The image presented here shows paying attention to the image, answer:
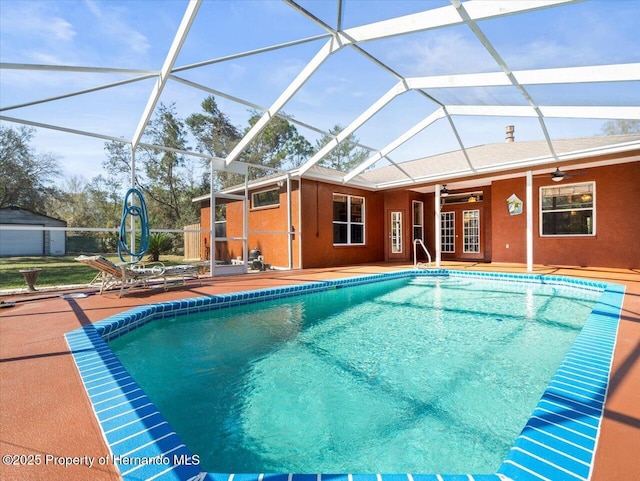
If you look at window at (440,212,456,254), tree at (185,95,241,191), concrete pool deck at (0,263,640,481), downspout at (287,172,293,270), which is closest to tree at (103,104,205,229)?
tree at (185,95,241,191)

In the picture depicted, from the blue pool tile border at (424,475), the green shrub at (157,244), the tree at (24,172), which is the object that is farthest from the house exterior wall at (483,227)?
the blue pool tile border at (424,475)

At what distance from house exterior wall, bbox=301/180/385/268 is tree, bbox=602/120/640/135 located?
7.32m

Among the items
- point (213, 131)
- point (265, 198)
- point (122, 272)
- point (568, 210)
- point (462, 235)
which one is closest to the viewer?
point (122, 272)

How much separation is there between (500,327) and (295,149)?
58.4 feet

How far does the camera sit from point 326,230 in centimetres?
1152

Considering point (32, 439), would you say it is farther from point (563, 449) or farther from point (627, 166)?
point (627, 166)

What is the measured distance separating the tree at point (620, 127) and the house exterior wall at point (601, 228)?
3.21ft

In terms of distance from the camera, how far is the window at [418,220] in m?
14.2

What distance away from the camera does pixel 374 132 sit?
9.23 metres

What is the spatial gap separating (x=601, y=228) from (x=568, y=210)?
1002mm

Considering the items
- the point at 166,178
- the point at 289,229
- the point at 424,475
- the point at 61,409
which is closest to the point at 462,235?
the point at 289,229

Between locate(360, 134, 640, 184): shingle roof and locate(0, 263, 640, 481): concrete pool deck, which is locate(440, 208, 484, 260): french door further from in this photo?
locate(0, 263, 640, 481): concrete pool deck

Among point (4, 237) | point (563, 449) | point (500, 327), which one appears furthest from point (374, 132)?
point (4, 237)

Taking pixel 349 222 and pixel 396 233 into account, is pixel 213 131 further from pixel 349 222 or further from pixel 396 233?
pixel 396 233
